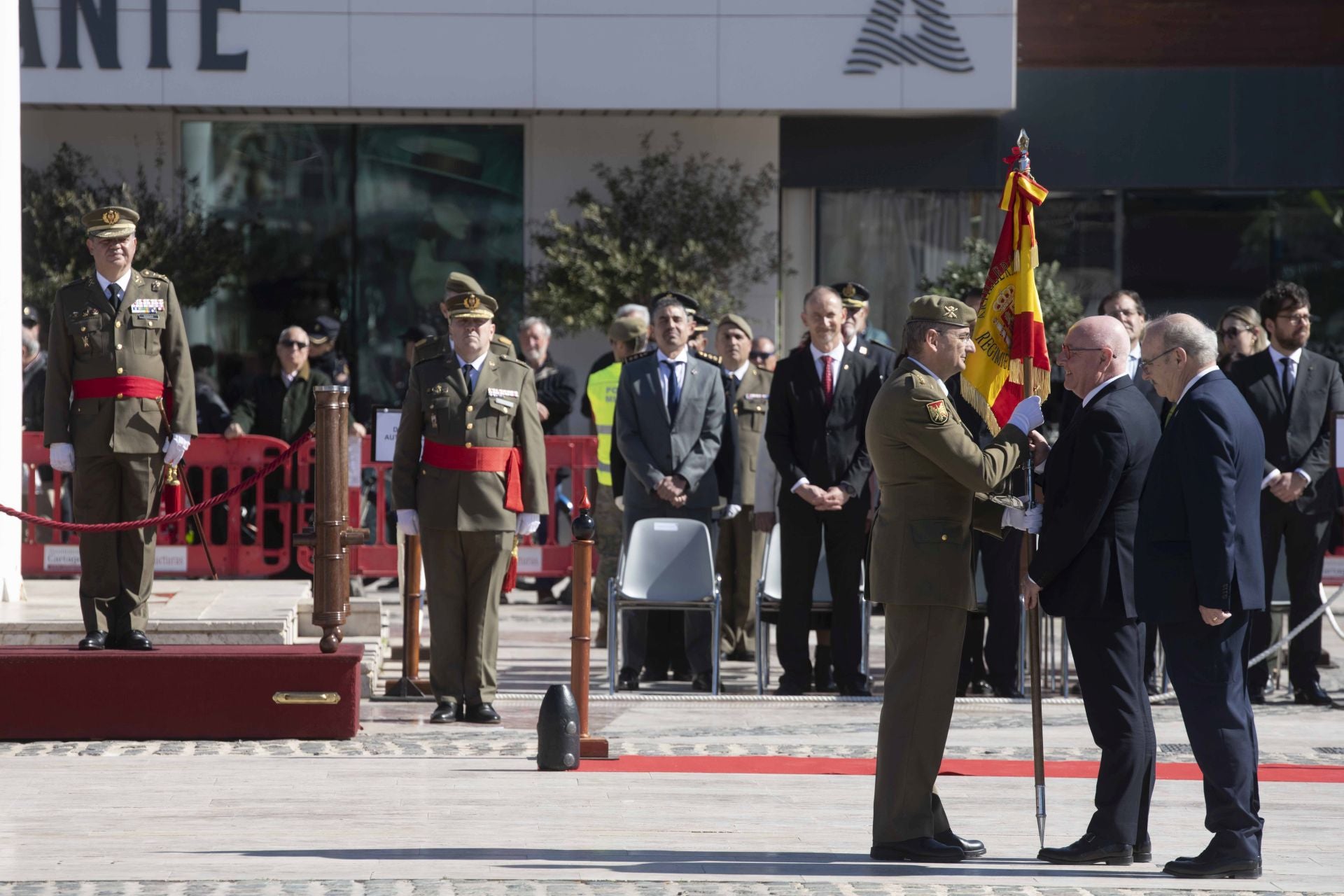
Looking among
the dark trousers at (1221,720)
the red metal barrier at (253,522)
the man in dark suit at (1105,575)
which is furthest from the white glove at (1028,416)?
the red metal barrier at (253,522)

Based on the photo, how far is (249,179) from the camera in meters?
20.0

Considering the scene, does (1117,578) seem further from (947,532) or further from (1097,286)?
(1097,286)

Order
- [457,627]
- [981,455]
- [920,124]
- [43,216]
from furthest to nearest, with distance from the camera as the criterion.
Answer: [920,124], [43,216], [457,627], [981,455]

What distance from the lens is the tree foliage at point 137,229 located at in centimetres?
1839

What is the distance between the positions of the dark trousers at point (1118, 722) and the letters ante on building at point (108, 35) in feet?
46.0

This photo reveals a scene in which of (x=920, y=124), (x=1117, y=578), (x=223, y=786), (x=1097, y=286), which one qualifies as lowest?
(x=223, y=786)

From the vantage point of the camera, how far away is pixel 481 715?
31.4 feet

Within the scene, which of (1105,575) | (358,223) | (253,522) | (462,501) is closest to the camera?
(1105,575)

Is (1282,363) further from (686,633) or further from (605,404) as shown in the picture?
(605,404)

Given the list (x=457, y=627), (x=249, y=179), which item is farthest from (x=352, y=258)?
(x=457, y=627)

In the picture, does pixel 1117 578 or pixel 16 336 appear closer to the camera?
pixel 1117 578

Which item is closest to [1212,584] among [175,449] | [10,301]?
[175,449]

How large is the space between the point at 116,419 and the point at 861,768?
3.77 metres

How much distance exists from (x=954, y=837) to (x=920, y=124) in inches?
553
